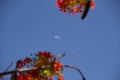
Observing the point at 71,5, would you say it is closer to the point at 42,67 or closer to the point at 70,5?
the point at 70,5

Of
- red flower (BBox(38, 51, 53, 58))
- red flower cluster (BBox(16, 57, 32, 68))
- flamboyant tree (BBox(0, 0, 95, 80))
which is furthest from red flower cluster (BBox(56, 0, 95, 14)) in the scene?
red flower cluster (BBox(16, 57, 32, 68))

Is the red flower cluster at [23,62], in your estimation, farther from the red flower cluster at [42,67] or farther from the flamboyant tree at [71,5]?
the flamboyant tree at [71,5]

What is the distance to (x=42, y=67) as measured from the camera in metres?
5.44

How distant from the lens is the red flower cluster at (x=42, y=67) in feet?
17.7

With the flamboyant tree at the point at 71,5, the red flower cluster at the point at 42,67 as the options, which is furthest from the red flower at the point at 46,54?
the flamboyant tree at the point at 71,5

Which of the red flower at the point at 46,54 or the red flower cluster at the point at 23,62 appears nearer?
the red flower cluster at the point at 23,62

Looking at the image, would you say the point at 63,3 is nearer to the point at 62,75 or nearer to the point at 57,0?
the point at 57,0

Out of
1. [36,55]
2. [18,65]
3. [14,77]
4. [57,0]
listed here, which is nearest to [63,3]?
[57,0]

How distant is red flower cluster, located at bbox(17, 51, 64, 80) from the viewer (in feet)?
17.7

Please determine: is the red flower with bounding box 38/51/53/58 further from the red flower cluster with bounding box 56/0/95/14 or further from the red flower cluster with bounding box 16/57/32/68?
the red flower cluster with bounding box 56/0/95/14

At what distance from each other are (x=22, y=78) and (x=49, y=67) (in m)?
0.67

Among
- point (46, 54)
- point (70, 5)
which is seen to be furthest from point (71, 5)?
point (46, 54)

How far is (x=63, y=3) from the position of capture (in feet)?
21.2

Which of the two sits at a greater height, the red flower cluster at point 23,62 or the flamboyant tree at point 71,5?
the flamboyant tree at point 71,5
